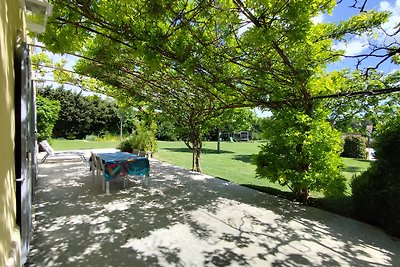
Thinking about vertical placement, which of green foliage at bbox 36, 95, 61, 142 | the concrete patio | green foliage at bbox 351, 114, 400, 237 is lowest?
the concrete patio

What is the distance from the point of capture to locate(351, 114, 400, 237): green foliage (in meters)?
4.43

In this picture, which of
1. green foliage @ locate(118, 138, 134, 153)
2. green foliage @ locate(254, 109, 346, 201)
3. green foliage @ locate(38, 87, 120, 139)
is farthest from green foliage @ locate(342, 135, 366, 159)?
green foliage @ locate(38, 87, 120, 139)

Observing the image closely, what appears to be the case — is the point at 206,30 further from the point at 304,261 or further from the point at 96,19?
the point at 304,261

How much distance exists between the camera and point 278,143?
6000 mm

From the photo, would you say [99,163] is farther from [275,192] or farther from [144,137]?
[144,137]

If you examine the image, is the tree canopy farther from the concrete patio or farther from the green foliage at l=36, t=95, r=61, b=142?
the green foliage at l=36, t=95, r=61, b=142

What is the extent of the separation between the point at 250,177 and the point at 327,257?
588cm

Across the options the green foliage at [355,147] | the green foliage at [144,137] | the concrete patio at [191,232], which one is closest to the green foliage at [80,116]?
the green foliage at [144,137]

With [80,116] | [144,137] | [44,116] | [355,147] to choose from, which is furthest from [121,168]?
[80,116]

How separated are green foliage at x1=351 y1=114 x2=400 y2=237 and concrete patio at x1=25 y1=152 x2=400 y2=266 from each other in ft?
0.89

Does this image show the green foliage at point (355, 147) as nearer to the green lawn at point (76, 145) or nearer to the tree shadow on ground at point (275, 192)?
the tree shadow on ground at point (275, 192)

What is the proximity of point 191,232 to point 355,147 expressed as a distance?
57.3ft

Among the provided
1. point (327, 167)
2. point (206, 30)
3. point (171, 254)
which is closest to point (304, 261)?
point (171, 254)

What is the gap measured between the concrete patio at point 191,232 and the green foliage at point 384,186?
10.7 inches
